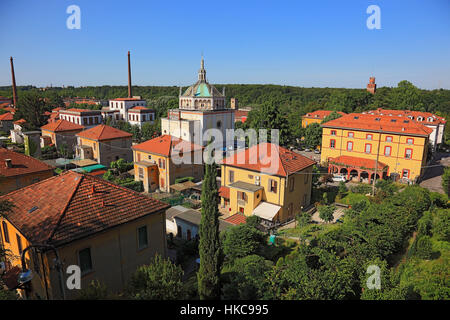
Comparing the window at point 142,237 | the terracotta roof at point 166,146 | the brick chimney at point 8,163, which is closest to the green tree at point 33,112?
the terracotta roof at point 166,146

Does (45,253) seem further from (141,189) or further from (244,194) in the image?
(141,189)

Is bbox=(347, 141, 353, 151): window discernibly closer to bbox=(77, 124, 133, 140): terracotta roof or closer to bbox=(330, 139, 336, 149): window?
bbox=(330, 139, 336, 149): window

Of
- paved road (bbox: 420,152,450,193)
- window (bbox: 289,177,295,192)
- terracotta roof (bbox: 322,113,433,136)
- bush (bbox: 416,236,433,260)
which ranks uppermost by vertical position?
terracotta roof (bbox: 322,113,433,136)

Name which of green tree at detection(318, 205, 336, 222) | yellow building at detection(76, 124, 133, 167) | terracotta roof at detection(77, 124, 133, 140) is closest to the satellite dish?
green tree at detection(318, 205, 336, 222)

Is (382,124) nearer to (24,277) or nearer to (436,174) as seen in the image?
(436,174)

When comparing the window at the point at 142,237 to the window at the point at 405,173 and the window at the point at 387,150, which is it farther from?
the window at the point at 405,173
